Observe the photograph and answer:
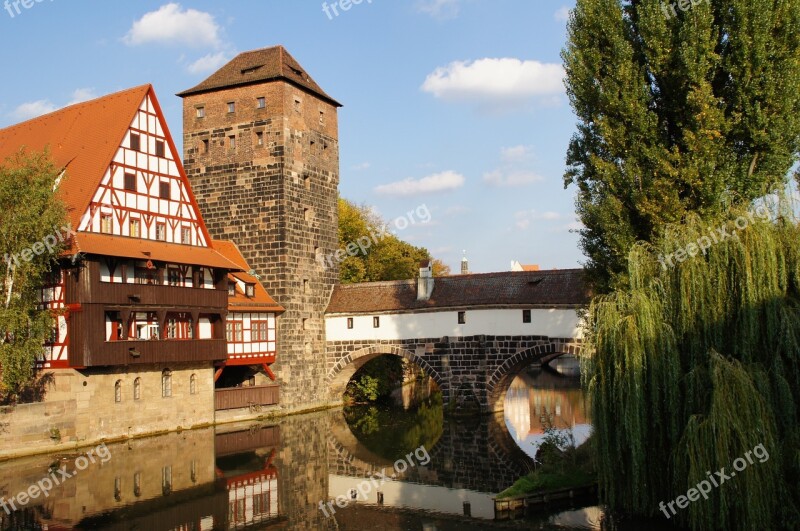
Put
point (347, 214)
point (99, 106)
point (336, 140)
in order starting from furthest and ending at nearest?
point (347, 214) → point (336, 140) → point (99, 106)

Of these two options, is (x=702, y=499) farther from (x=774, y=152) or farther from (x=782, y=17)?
(x=782, y=17)

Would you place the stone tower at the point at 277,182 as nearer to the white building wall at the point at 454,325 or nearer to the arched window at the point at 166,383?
the white building wall at the point at 454,325

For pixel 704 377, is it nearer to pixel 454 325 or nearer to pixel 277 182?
pixel 454 325

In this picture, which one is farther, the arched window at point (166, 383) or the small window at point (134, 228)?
the arched window at point (166, 383)

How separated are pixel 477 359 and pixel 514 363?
4.81ft

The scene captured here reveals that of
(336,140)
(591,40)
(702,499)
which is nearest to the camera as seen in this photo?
(702,499)

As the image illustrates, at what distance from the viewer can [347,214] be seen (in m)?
46.1

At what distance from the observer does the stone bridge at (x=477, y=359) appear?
29.2 metres

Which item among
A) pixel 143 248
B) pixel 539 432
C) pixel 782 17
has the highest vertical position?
pixel 782 17

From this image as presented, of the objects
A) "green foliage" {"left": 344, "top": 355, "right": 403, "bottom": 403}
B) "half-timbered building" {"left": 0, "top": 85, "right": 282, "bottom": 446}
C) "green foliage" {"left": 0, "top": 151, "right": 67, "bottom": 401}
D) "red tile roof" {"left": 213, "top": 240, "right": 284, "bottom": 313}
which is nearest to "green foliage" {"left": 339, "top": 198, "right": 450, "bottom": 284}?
"green foliage" {"left": 344, "top": 355, "right": 403, "bottom": 403}

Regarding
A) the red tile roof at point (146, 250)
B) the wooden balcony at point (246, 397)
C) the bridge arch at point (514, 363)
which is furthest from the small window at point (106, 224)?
the bridge arch at point (514, 363)

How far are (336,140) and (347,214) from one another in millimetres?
11092

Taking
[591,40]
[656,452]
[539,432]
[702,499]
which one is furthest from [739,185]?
[539,432]

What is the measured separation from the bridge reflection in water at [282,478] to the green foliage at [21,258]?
8.96ft
